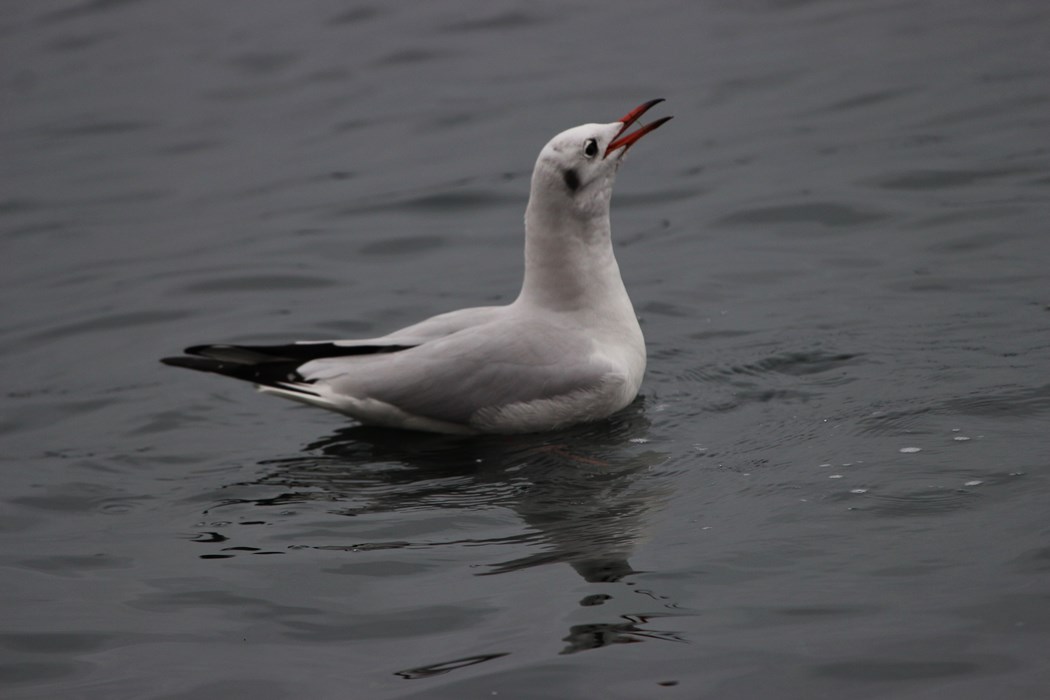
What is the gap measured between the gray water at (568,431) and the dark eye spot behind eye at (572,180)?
106 cm

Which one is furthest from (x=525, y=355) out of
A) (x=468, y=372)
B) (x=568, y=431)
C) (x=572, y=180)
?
(x=572, y=180)

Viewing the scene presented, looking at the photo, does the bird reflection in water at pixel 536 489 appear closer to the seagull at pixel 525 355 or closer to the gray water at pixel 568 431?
the gray water at pixel 568 431

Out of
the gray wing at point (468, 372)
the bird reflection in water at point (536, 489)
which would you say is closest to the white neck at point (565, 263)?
the gray wing at point (468, 372)

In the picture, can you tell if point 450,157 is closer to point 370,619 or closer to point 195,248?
point 195,248

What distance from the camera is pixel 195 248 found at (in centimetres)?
1060

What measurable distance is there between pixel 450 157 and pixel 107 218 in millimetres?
→ 2690

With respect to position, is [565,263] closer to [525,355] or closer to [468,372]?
[525,355]

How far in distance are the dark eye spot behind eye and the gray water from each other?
1.06 metres

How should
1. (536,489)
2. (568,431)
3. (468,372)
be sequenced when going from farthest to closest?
(568,431) < (468,372) < (536,489)

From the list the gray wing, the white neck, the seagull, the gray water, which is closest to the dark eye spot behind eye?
the seagull

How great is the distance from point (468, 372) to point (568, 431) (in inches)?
20.9

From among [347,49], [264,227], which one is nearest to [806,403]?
[264,227]

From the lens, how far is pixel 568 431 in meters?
6.78

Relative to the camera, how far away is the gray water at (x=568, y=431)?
475 cm
